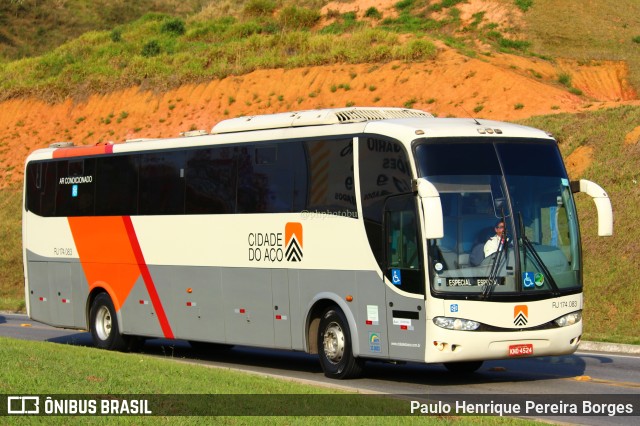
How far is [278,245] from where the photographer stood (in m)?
16.7

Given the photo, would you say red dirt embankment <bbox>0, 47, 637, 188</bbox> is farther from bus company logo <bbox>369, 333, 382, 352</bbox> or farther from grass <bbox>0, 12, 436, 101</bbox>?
bus company logo <bbox>369, 333, 382, 352</bbox>

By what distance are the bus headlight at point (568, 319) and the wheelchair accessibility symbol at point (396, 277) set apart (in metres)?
2.13

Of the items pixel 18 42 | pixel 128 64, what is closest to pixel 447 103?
pixel 128 64

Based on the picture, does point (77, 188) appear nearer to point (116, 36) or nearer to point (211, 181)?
point (211, 181)

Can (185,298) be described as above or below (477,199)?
below

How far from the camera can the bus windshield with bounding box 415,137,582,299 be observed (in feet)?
45.8

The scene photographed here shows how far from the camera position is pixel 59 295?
854 inches

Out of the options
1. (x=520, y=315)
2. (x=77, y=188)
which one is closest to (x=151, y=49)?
(x=77, y=188)

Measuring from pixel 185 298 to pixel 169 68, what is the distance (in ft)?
135

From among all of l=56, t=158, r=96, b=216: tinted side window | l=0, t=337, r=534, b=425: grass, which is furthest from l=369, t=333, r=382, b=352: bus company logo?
l=56, t=158, r=96, b=216: tinted side window

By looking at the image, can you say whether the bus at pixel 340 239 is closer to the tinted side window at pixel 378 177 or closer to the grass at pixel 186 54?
the tinted side window at pixel 378 177

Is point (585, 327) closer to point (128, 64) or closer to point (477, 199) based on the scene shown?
point (477, 199)

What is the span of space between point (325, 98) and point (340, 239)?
3414cm

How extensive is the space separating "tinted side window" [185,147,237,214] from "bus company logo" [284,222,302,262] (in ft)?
4.81
